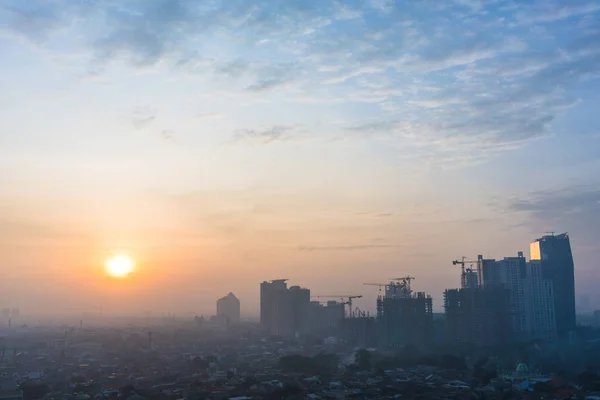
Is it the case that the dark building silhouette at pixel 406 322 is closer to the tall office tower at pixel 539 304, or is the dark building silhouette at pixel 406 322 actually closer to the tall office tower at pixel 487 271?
the tall office tower at pixel 487 271

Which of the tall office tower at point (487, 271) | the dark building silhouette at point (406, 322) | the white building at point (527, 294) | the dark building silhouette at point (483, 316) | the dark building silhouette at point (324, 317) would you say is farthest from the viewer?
the dark building silhouette at point (324, 317)

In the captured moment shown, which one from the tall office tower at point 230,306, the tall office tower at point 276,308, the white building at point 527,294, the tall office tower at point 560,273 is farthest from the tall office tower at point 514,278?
the tall office tower at point 230,306

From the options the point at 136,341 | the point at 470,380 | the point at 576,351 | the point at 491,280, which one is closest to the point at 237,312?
the point at 136,341

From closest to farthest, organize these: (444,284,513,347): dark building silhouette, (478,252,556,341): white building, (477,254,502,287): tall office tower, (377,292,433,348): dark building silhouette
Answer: (444,284,513,347): dark building silhouette, (377,292,433,348): dark building silhouette, (478,252,556,341): white building, (477,254,502,287): tall office tower

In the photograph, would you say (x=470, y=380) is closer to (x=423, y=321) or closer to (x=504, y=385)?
(x=504, y=385)

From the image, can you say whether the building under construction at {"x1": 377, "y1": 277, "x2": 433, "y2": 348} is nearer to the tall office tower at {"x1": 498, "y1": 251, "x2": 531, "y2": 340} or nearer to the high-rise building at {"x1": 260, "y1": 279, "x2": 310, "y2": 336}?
the tall office tower at {"x1": 498, "y1": 251, "x2": 531, "y2": 340}

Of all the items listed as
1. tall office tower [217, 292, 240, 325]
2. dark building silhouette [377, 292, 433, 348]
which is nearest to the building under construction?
dark building silhouette [377, 292, 433, 348]
